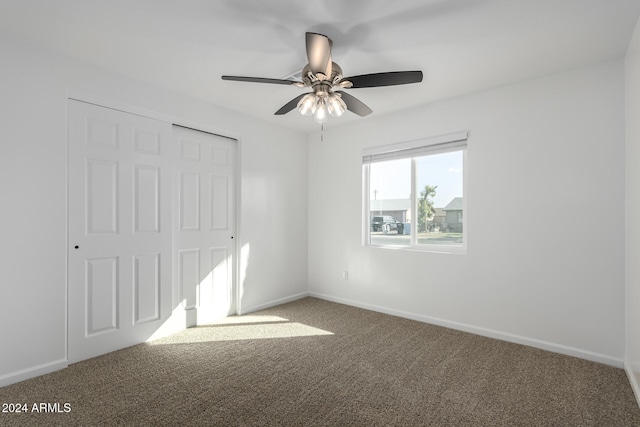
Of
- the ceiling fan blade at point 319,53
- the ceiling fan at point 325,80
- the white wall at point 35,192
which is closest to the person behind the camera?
the ceiling fan blade at point 319,53

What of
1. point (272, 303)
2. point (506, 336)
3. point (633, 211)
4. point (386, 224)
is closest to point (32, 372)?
point (272, 303)

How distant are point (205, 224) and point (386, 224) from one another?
2203mm

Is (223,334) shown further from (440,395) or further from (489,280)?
(489,280)

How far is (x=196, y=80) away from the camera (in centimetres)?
296

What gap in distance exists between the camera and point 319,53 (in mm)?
1979

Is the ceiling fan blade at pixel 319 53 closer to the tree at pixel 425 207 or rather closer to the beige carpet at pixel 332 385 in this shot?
the tree at pixel 425 207

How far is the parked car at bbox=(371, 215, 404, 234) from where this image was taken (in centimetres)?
392

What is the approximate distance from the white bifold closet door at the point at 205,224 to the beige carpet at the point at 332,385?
1.71ft

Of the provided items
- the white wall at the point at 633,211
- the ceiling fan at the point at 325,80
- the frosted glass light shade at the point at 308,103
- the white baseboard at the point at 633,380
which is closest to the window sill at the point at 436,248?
the white wall at the point at 633,211

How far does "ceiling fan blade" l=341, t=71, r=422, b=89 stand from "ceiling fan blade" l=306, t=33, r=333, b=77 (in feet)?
0.69

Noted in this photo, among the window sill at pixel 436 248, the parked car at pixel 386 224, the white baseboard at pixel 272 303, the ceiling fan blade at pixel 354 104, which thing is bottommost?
the white baseboard at pixel 272 303

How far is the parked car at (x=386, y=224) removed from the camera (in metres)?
3.92

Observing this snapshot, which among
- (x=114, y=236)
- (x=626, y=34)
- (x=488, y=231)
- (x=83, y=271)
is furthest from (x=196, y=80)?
(x=626, y=34)

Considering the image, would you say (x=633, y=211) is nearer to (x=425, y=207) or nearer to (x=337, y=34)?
(x=425, y=207)
